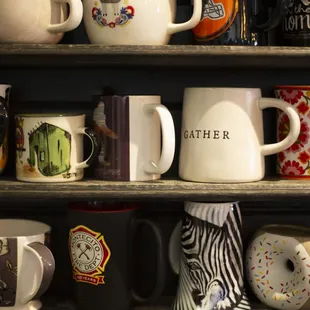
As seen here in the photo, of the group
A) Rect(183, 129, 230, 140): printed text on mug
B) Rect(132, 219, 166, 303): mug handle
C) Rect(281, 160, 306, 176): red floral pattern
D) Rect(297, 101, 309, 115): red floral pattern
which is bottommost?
Rect(132, 219, 166, 303): mug handle

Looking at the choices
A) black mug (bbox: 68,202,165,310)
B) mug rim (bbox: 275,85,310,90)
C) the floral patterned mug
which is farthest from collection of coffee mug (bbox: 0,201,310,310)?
mug rim (bbox: 275,85,310,90)

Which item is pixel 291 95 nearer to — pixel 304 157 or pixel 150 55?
pixel 304 157

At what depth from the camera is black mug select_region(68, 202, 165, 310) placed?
0.98m

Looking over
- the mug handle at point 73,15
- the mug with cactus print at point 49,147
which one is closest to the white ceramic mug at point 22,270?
the mug with cactus print at point 49,147

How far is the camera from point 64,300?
1078 millimetres

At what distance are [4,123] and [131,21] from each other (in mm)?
249

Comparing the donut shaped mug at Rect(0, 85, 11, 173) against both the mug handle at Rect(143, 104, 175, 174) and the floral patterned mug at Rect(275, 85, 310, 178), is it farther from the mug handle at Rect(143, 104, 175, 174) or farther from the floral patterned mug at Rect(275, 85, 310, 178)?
the floral patterned mug at Rect(275, 85, 310, 178)

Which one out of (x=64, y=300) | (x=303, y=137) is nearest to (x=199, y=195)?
(x=303, y=137)

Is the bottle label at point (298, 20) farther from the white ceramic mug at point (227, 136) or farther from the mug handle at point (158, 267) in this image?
the mug handle at point (158, 267)

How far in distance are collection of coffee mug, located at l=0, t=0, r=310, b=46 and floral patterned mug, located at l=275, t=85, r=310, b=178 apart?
85 mm

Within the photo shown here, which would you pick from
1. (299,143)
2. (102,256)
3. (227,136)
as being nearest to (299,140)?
(299,143)

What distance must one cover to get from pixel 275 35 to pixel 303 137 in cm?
19

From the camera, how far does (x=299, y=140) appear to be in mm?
1006

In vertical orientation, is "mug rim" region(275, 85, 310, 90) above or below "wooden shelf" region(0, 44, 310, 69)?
below
